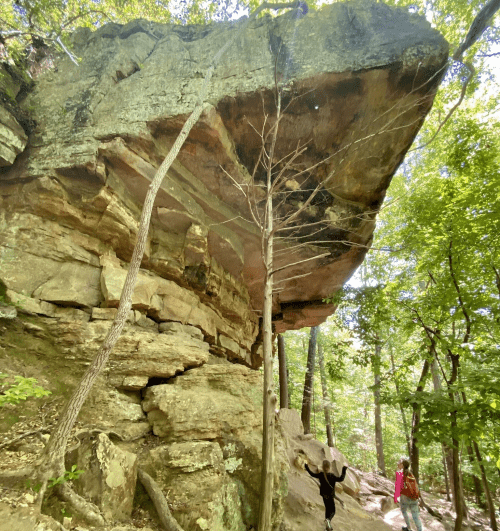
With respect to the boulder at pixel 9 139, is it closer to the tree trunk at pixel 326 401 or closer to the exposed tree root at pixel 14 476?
the exposed tree root at pixel 14 476

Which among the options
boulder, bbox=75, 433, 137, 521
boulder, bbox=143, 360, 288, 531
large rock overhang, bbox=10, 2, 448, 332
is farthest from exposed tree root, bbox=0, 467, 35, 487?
large rock overhang, bbox=10, 2, 448, 332

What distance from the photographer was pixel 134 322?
22.1 feet

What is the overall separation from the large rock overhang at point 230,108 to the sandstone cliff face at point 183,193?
0.05m

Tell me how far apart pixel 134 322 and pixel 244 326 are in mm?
5534

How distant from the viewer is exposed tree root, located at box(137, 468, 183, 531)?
13.1 ft

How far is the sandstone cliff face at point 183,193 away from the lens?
5422 millimetres

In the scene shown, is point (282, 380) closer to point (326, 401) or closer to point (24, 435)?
point (326, 401)

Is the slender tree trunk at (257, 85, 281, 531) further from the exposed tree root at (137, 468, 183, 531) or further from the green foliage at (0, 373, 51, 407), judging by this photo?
the green foliage at (0, 373, 51, 407)

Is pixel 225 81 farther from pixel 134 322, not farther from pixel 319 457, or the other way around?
pixel 319 457

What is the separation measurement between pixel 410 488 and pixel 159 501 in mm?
6756

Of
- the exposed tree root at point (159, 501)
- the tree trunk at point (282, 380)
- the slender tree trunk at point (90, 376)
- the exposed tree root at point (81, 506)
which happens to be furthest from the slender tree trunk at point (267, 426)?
the tree trunk at point (282, 380)

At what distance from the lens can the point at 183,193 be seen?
8.02 metres

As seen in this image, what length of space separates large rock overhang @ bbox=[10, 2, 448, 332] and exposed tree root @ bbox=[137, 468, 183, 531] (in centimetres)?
489

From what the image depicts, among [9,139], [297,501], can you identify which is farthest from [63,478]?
[9,139]
